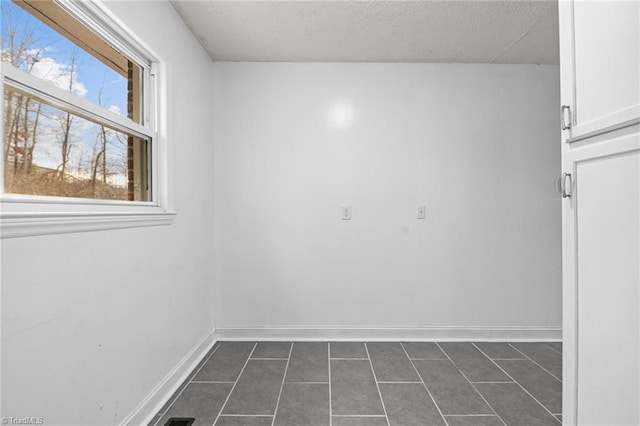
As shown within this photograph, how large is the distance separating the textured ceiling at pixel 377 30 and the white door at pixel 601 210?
1.12 metres

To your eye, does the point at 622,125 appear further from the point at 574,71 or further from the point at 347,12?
the point at 347,12

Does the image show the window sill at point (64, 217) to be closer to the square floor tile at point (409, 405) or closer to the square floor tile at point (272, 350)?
the square floor tile at point (272, 350)

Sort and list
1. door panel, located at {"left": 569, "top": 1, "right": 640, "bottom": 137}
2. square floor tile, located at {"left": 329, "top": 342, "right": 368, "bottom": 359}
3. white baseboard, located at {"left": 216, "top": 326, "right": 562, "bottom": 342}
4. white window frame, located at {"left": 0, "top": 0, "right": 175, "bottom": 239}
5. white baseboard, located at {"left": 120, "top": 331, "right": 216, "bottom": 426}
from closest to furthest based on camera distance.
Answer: door panel, located at {"left": 569, "top": 1, "right": 640, "bottom": 137} → white window frame, located at {"left": 0, "top": 0, "right": 175, "bottom": 239} → white baseboard, located at {"left": 120, "top": 331, "right": 216, "bottom": 426} → square floor tile, located at {"left": 329, "top": 342, "right": 368, "bottom": 359} → white baseboard, located at {"left": 216, "top": 326, "right": 562, "bottom": 342}

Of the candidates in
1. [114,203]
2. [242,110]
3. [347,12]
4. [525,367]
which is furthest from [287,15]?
[525,367]

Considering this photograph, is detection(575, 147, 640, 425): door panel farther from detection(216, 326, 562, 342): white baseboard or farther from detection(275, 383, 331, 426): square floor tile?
detection(216, 326, 562, 342): white baseboard

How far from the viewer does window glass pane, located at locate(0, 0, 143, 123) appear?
104cm

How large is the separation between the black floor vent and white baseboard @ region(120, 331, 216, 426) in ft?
0.38

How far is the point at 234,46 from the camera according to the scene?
7.96 feet

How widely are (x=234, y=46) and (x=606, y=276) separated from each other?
2.64 metres

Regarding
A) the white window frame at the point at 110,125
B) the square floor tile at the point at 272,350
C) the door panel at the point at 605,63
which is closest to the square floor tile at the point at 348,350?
the square floor tile at the point at 272,350

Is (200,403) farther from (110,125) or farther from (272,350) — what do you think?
(110,125)

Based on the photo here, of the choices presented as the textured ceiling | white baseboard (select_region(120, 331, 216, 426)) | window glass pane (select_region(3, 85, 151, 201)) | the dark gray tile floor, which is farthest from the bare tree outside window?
the dark gray tile floor

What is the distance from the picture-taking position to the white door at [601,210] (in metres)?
0.86

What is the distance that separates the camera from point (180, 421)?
1.61m
